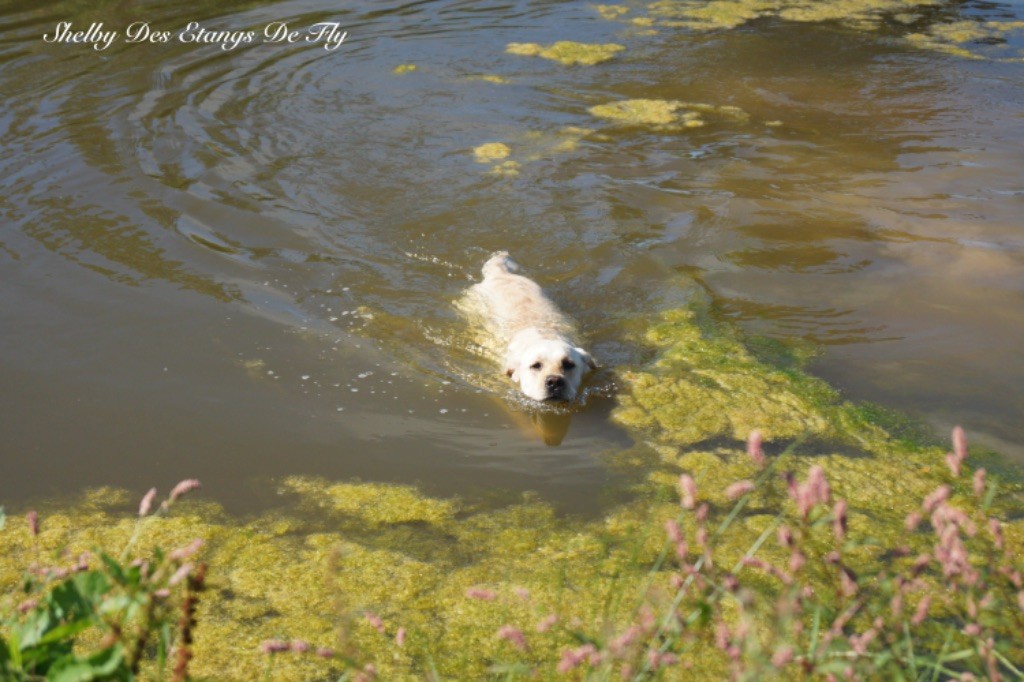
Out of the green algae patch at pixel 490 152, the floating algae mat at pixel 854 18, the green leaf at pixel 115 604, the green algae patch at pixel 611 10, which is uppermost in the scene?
the green leaf at pixel 115 604

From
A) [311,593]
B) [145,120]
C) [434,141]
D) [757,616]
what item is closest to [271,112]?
[145,120]

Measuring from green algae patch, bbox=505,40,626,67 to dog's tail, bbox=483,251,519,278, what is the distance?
530 cm

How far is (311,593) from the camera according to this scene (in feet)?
12.6

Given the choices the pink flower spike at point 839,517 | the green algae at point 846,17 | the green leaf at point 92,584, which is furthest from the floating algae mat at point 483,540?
the green algae at point 846,17

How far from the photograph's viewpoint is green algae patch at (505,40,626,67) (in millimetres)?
12016

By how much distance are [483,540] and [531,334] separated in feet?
6.36

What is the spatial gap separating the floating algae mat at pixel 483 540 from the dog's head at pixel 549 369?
328 mm

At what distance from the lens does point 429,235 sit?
305 inches

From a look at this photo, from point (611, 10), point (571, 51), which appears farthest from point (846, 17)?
point (571, 51)

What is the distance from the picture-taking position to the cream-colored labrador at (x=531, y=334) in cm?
555

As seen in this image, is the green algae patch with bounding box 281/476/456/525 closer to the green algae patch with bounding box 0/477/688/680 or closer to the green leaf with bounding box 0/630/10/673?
the green algae patch with bounding box 0/477/688/680

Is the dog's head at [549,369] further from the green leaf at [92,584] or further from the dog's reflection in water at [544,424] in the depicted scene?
the green leaf at [92,584]

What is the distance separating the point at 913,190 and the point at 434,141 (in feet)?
13.9

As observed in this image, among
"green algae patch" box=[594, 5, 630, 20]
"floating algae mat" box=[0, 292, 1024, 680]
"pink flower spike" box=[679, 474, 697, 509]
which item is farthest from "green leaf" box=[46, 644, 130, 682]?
"green algae patch" box=[594, 5, 630, 20]
